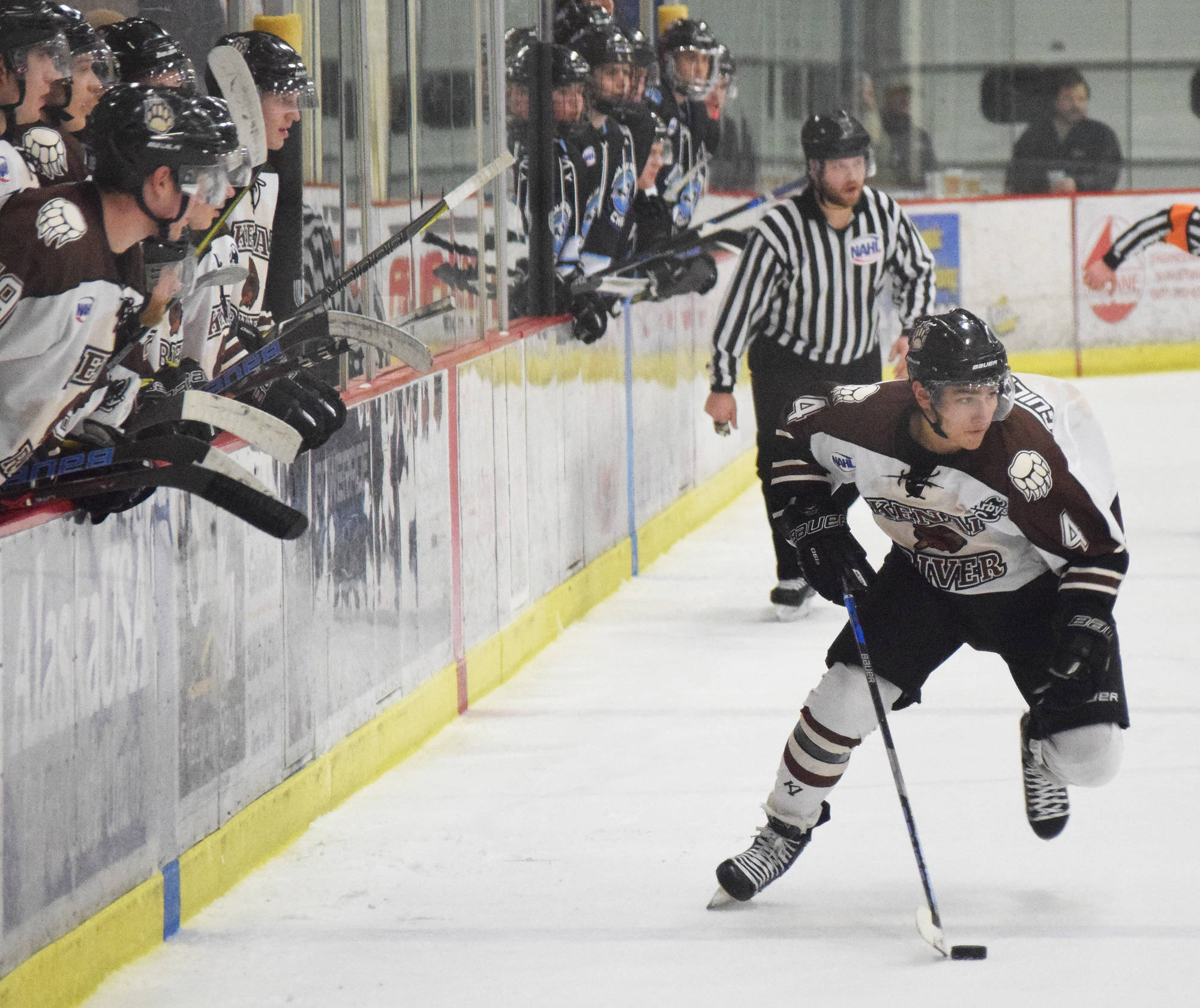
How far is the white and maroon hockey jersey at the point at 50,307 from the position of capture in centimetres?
279

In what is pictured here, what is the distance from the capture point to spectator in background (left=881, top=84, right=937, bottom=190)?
12812 mm

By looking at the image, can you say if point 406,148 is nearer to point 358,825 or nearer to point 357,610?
point 357,610

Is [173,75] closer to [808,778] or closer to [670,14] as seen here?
[808,778]

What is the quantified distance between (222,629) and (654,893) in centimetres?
94

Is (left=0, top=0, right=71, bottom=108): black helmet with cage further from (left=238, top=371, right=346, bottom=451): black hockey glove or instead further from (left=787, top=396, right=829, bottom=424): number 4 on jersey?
(left=787, top=396, right=829, bottom=424): number 4 on jersey

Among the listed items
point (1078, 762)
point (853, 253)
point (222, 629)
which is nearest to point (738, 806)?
point (1078, 762)

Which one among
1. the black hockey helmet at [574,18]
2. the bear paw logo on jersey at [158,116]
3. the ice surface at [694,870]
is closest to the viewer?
the bear paw logo on jersey at [158,116]

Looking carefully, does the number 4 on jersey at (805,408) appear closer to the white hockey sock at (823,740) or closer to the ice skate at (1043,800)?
the white hockey sock at (823,740)

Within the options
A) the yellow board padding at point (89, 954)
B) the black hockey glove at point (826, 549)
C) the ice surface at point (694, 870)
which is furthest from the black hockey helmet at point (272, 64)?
the yellow board padding at point (89, 954)

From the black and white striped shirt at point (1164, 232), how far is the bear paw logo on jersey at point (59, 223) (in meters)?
4.90

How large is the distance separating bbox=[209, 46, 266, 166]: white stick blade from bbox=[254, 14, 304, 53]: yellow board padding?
1.50 feet

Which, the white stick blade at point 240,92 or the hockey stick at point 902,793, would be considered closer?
the hockey stick at point 902,793

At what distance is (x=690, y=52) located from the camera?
744 cm

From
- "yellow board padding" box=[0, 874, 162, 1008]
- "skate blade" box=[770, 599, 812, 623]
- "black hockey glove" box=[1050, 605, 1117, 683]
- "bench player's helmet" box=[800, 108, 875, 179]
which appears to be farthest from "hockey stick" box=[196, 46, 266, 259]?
"skate blade" box=[770, 599, 812, 623]
